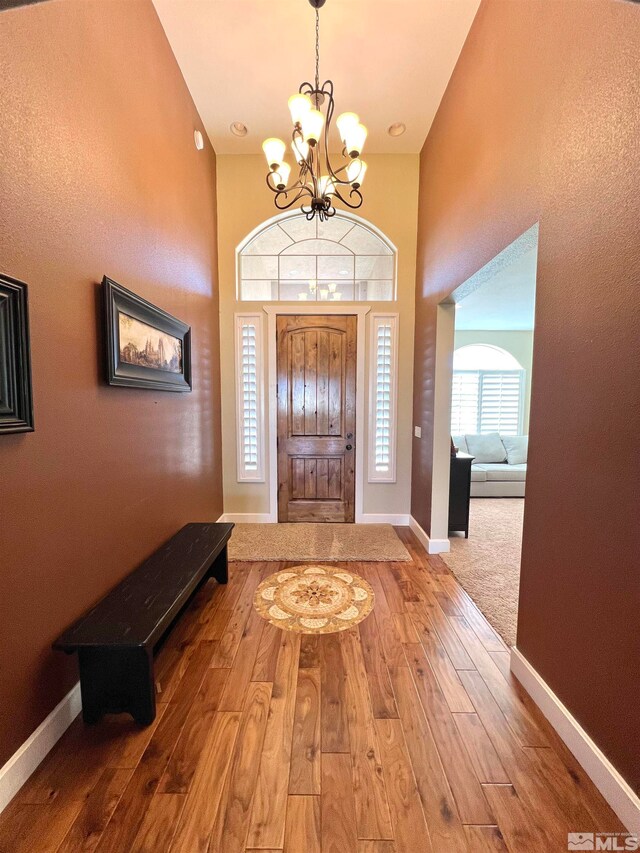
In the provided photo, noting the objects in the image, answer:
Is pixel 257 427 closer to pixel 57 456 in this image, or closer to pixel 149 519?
pixel 149 519

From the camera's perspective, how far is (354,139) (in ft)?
6.31

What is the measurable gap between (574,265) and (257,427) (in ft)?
10.2

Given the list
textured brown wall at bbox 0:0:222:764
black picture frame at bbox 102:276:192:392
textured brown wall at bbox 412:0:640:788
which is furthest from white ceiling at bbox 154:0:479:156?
black picture frame at bbox 102:276:192:392

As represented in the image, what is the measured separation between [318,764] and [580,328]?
2026 millimetres

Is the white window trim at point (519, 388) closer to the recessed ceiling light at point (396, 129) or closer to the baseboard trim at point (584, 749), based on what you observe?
the recessed ceiling light at point (396, 129)

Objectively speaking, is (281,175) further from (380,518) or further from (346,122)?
(380,518)

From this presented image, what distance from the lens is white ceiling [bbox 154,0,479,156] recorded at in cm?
225

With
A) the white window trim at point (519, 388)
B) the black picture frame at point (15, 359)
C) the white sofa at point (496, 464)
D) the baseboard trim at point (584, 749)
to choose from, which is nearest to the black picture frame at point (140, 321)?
the black picture frame at point (15, 359)

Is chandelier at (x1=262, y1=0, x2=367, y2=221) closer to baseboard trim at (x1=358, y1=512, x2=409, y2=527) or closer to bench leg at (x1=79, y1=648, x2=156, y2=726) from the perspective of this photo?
bench leg at (x1=79, y1=648, x2=156, y2=726)

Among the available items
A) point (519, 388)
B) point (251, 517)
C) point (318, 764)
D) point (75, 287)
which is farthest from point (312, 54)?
point (519, 388)

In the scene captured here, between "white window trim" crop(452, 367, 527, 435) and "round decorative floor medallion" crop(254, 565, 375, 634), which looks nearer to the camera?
"round decorative floor medallion" crop(254, 565, 375, 634)

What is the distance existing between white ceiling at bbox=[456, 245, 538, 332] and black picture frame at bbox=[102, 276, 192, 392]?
9.19ft

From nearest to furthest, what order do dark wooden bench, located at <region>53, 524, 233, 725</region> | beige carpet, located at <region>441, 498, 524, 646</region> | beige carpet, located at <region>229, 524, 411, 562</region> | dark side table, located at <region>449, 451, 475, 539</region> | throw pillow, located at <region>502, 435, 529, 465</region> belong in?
dark wooden bench, located at <region>53, 524, 233, 725</region>, beige carpet, located at <region>441, 498, 524, 646</region>, beige carpet, located at <region>229, 524, 411, 562</region>, dark side table, located at <region>449, 451, 475, 539</region>, throw pillow, located at <region>502, 435, 529, 465</region>

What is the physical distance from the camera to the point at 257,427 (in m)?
3.86
